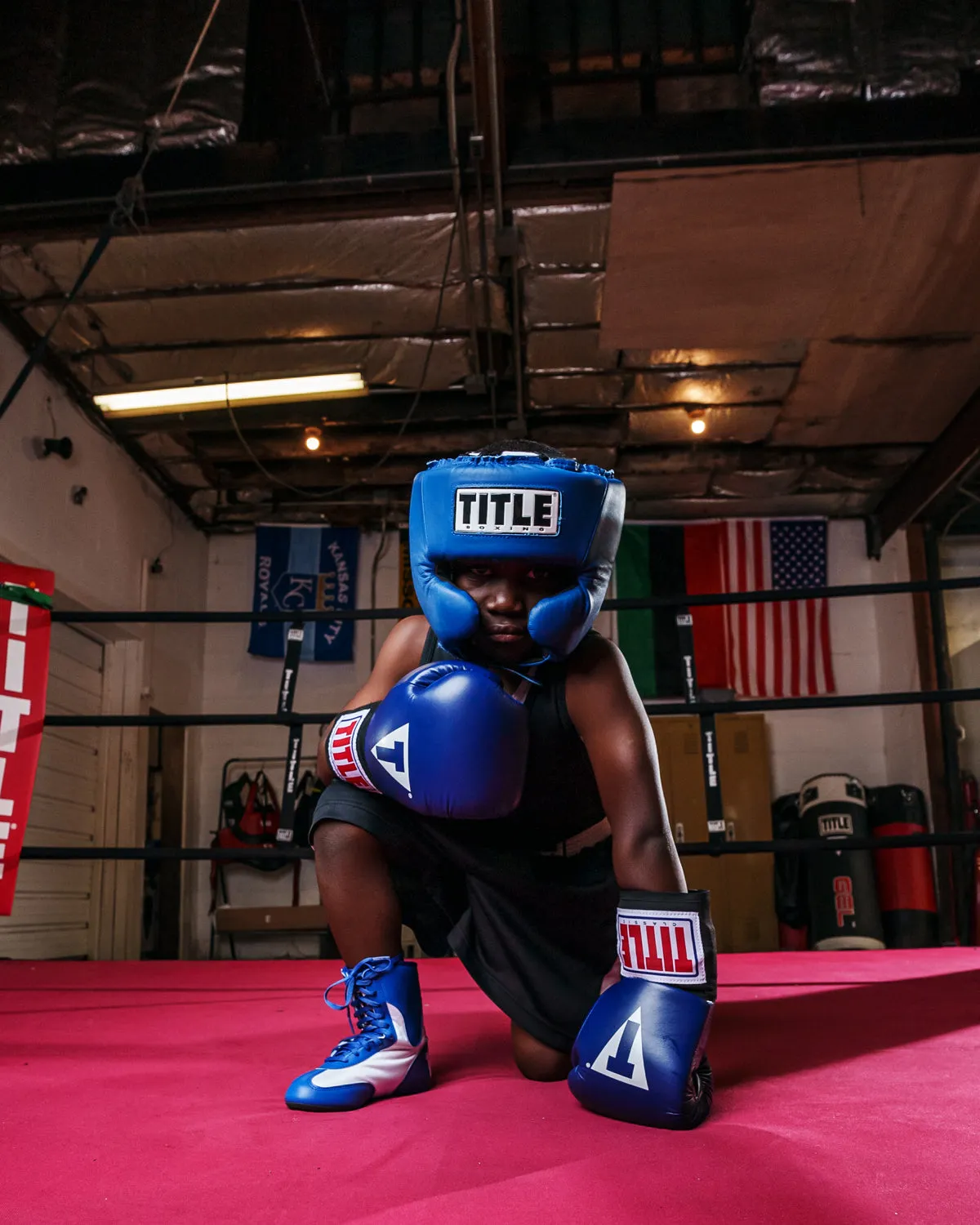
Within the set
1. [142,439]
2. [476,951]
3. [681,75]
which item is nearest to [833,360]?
[681,75]

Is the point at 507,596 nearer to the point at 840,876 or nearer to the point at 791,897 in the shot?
the point at 840,876

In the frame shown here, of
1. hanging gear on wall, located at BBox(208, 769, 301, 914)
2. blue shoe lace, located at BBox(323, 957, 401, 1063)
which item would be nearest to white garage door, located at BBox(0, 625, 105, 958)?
hanging gear on wall, located at BBox(208, 769, 301, 914)

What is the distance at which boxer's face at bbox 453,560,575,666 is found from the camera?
1302 millimetres

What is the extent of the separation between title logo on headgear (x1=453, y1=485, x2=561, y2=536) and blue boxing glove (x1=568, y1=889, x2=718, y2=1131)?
1.50 feet

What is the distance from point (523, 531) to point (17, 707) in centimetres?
216

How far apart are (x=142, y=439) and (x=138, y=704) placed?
1.54 m

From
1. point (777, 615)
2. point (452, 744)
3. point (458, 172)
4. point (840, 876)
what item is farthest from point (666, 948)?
point (777, 615)

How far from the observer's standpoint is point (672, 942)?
115 centimetres

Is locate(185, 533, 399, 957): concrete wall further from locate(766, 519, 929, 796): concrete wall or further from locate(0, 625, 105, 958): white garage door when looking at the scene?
locate(766, 519, 929, 796): concrete wall

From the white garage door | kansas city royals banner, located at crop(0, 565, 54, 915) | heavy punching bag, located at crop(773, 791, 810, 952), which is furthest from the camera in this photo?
heavy punching bag, located at crop(773, 791, 810, 952)

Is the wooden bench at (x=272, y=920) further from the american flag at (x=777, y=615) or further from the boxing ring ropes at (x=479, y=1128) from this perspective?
the boxing ring ropes at (x=479, y=1128)

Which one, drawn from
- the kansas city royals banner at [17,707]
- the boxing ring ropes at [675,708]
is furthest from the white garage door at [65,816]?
the boxing ring ropes at [675,708]

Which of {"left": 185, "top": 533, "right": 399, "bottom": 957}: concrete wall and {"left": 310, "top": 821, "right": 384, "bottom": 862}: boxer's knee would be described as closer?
{"left": 310, "top": 821, "right": 384, "bottom": 862}: boxer's knee

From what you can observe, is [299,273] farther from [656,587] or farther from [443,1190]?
[443,1190]
